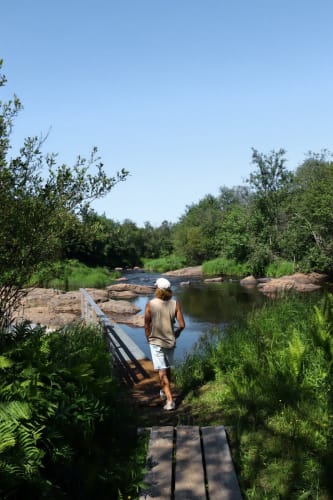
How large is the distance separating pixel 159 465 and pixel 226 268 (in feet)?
144

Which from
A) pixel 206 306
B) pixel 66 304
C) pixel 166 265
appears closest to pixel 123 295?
pixel 206 306

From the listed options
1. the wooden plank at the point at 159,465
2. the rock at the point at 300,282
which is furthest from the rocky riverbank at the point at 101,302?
the wooden plank at the point at 159,465

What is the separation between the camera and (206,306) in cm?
2422

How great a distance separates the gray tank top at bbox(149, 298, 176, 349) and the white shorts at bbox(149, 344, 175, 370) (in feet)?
0.25

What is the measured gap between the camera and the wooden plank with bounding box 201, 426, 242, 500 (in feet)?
11.7

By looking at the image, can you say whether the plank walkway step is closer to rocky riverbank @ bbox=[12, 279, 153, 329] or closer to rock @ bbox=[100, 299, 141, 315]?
rocky riverbank @ bbox=[12, 279, 153, 329]

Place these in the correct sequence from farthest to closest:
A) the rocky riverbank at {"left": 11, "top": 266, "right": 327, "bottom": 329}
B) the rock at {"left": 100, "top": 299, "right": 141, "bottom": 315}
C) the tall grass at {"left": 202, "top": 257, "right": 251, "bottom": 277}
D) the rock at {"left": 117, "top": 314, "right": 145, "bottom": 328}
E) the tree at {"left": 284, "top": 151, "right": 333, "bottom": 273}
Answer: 1. the tall grass at {"left": 202, "top": 257, "right": 251, "bottom": 277}
2. the tree at {"left": 284, "top": 151, "right": 333, "bottom": 273}
3. the rock at {"left": 100, "top": 299, "right": 141, "bottom": 315}
4. the rock at {"left": 117, "top": 314, "right": 145, "bottom": 328}
5. the rocky riverbank at {"left": 11, "top": 266, "right": 327, "bottom": 329}

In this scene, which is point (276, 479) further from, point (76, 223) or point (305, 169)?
point (305, 169)

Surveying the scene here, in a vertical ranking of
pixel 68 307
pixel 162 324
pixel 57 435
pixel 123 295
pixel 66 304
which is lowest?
pixel 123 295

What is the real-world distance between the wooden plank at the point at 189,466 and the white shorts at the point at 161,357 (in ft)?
5.82

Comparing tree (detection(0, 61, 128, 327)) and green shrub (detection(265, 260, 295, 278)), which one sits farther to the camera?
green shrub (detection(265, 260, 295, 278))

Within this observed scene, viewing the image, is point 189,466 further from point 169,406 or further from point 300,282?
point 300,282

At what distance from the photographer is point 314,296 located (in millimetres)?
12031

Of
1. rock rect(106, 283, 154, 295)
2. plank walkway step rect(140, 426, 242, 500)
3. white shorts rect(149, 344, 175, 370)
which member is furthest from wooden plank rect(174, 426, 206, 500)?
rock rect(106, 283, 154, 295)
